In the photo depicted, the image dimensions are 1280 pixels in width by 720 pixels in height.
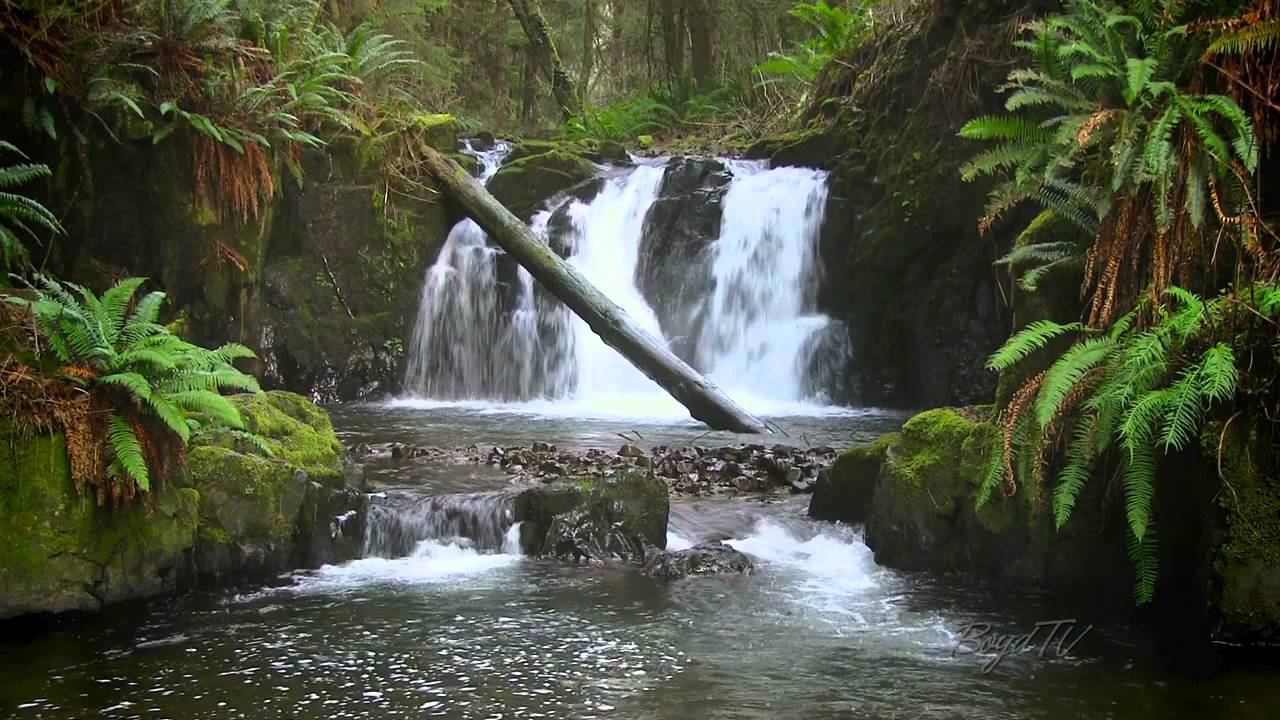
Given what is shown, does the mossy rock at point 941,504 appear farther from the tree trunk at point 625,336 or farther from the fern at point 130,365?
the fern at point 130,365

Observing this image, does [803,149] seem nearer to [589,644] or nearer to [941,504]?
[941,504]

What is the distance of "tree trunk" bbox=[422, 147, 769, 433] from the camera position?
10.8m

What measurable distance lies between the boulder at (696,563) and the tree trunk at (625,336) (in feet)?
13.2

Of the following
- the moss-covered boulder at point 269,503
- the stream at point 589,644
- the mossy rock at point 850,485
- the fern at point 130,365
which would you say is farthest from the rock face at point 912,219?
the fern at point 130,365

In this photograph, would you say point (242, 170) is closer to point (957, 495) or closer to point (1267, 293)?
point (957, 495)

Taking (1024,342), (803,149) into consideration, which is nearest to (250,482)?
(1024,342)

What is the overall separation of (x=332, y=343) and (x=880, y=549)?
30.7ft

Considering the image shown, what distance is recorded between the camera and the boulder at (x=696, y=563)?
261 inches

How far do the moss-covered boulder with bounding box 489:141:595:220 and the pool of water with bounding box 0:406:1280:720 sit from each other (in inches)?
374

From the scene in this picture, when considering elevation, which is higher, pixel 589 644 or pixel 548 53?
pixel 548 53

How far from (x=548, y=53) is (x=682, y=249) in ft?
28.8

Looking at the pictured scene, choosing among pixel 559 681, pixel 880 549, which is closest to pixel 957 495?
pixel 880 549

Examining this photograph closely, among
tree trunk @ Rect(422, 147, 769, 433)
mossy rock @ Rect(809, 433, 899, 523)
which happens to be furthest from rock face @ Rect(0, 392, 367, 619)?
tree trunk @ Rect(422, 147, 769, 433)

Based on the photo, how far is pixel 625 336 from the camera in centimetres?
1093
